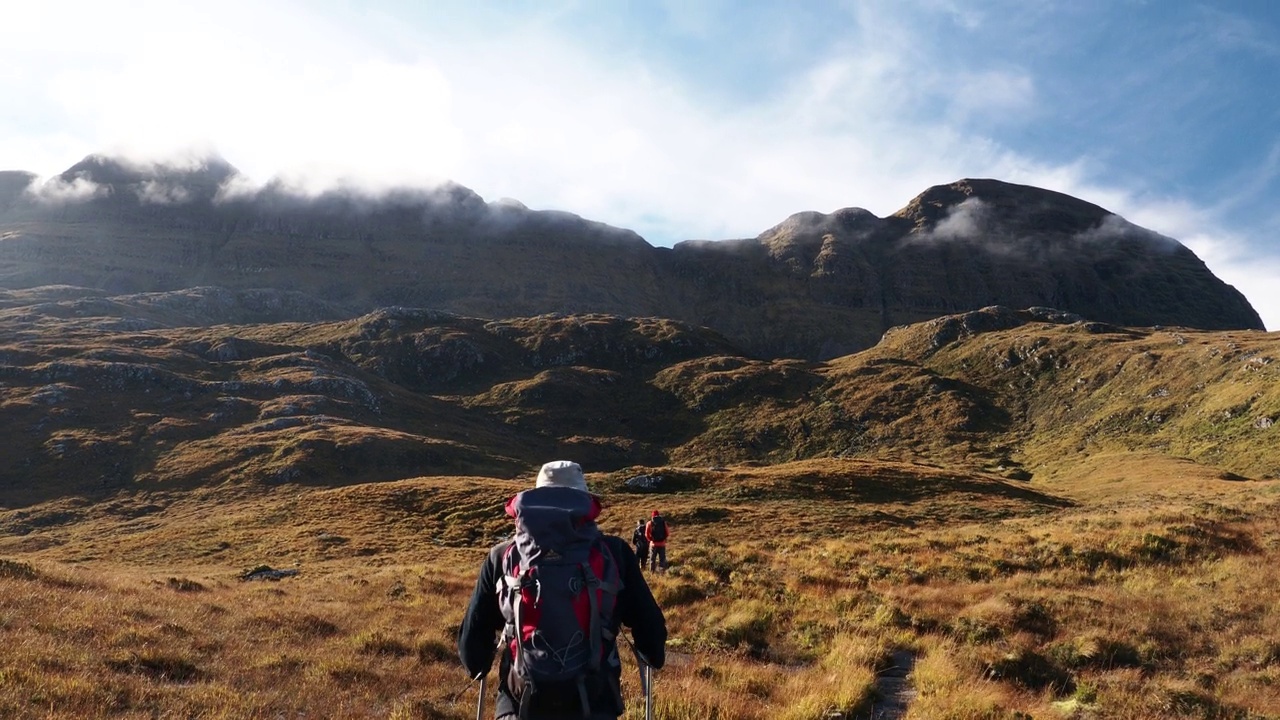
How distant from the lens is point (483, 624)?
4953 millimetres

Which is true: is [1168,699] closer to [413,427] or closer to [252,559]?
[252,559]

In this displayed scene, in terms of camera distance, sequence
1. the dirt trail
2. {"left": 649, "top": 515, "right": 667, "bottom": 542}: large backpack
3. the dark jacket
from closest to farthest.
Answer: the dark jacket → the dirt trail → {"left": 649, "top": 515, "right": 667, "bottom": 542}: large backpack

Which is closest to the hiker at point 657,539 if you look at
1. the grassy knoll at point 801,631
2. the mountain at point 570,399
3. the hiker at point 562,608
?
the grassy knoll at point 801,631

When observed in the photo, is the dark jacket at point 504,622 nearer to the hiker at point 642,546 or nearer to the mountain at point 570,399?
the hiker at point 642,546

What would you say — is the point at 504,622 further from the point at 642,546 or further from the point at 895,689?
the point at 642,546

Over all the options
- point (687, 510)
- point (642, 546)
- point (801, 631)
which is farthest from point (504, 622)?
point (687, 510)

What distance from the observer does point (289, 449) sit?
259ft

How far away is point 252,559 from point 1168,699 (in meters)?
38.9

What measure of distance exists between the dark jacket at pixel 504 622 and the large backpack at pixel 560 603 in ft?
0.53

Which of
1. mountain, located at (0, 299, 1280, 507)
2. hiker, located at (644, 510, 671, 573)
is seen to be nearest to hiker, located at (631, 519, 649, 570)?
hiker, located at (644, 510, 671, 573)

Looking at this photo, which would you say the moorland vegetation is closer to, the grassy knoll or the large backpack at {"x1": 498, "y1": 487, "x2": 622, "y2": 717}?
the grassy knoll

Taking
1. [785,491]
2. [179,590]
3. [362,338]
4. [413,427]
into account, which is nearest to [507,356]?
[362,338]

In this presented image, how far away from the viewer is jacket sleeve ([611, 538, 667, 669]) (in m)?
4.73

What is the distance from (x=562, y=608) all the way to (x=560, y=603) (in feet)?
0.12
